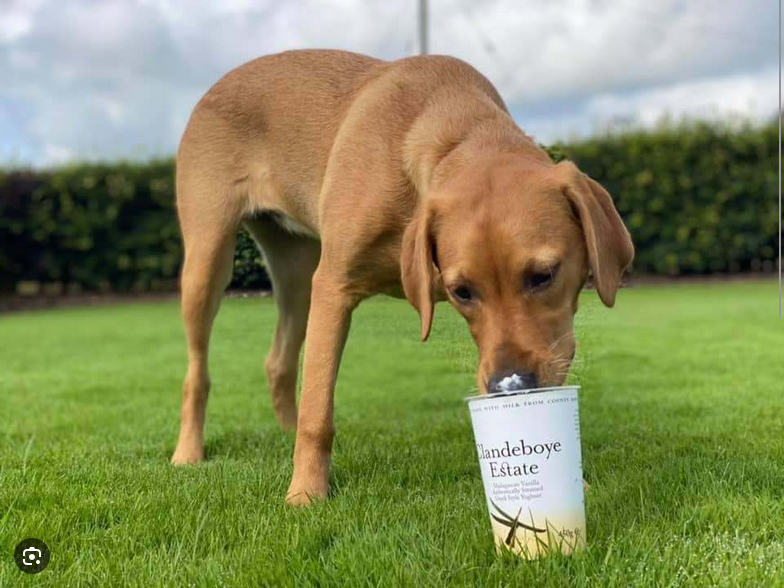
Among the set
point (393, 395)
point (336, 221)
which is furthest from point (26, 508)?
point (393, 395)

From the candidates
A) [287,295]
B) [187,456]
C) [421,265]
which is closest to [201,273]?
[287,295]

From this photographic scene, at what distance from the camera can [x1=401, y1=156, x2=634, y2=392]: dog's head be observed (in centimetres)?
255

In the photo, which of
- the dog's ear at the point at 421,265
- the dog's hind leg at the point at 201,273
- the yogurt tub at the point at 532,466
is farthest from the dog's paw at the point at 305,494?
the dog's hind leg at the point at 201,273

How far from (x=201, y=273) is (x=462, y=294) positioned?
6.65 ft

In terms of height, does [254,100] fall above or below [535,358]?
above

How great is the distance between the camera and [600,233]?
273 centimetres

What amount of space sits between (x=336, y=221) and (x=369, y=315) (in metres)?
1.01

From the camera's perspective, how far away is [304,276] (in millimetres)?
4805

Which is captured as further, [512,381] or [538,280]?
[538,280]

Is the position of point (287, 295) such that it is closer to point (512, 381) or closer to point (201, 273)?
point (201, 273)

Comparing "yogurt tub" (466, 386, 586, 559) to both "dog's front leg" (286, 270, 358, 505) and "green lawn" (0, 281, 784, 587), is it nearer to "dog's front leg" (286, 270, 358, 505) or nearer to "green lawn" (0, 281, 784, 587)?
"green lawn" (0, 281, 784, 587)

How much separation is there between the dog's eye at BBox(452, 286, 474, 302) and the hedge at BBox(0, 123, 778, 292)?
11757mm

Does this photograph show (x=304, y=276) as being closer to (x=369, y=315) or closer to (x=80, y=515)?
(x=369, y=315)

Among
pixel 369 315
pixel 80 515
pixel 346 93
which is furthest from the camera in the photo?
pixel 369 315
